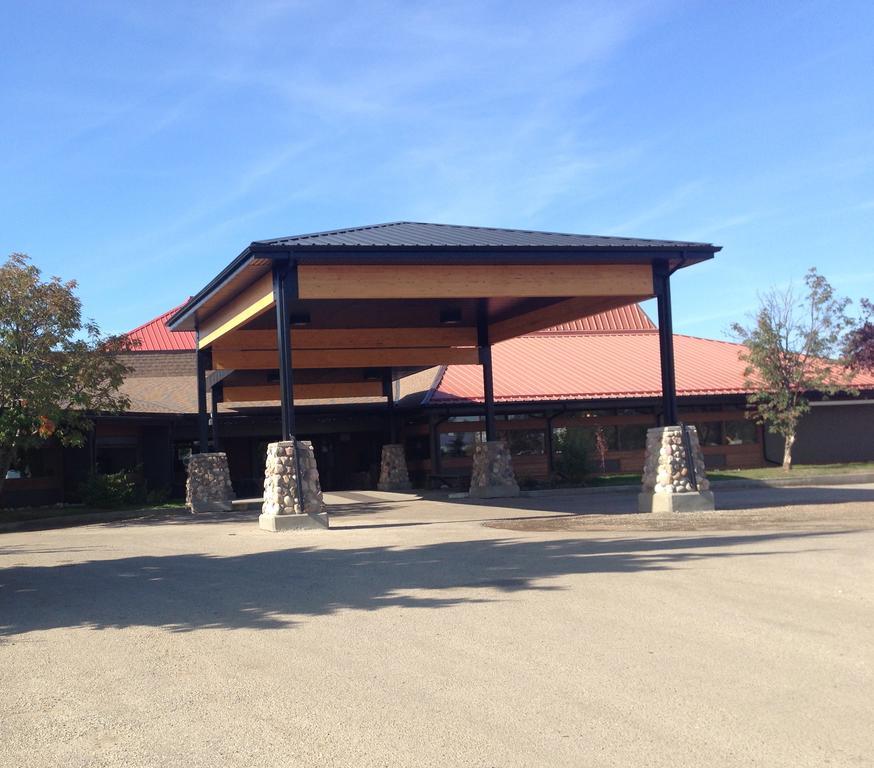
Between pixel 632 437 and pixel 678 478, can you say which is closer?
pixel 678 478

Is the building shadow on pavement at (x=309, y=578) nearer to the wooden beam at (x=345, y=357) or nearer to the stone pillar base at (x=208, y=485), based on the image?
the stone pillar base at (x=208, y=485)

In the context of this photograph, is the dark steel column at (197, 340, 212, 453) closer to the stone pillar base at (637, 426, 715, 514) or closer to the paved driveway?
the paved driveway

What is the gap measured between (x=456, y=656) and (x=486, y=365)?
1860 centimetres

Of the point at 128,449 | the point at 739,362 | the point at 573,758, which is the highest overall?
the point at 739,362

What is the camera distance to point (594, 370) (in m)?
34.9

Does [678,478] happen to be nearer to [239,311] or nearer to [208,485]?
[239,311]

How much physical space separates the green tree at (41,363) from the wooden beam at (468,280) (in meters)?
8.41

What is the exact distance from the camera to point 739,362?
36.1 metres

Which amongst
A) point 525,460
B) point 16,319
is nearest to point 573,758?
point 16,319

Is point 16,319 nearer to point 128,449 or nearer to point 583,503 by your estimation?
point 128,449

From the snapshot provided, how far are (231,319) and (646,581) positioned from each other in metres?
13.5

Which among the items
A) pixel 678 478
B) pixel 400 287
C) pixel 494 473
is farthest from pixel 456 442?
pixel 400 287

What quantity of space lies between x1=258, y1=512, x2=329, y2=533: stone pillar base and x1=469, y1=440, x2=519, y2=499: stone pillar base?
8073mm

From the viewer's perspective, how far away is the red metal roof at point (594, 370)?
32188 millimetres
